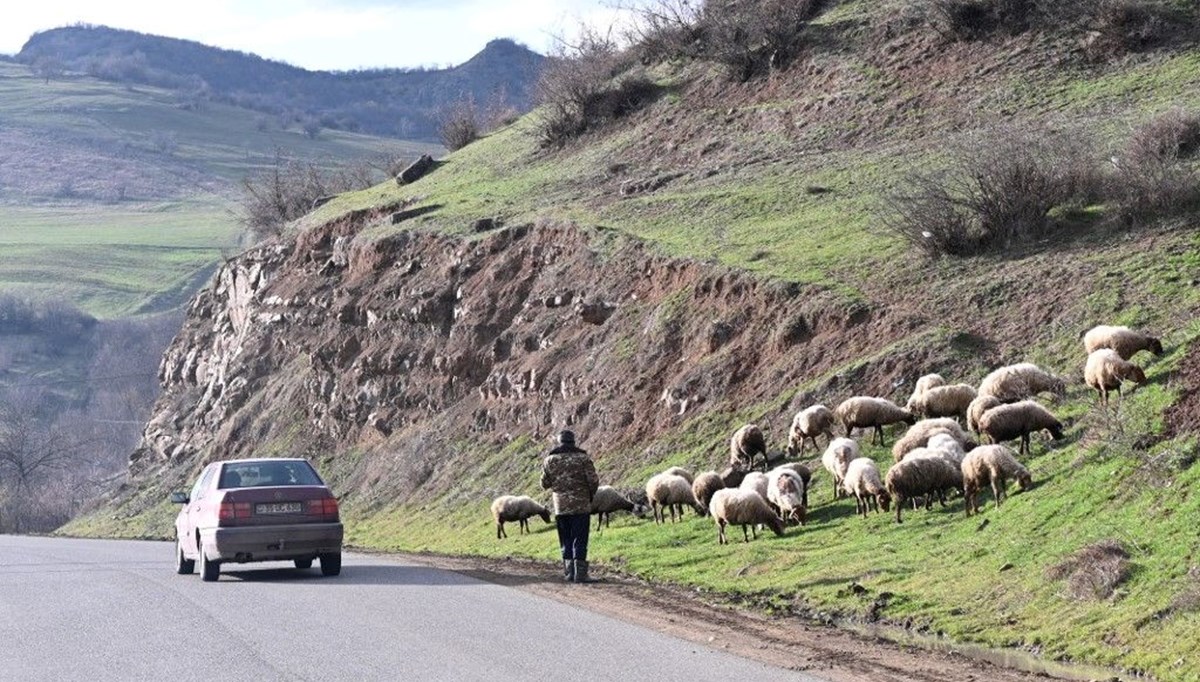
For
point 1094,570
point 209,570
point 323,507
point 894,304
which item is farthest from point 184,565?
point 894,304

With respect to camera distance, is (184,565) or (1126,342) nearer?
(1126,342)

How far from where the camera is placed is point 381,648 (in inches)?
534

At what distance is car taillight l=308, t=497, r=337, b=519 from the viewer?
20.4 metres

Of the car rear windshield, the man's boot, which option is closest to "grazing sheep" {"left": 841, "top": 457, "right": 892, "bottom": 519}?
the man's boot

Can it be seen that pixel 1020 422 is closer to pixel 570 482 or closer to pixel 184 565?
pixel 570 482

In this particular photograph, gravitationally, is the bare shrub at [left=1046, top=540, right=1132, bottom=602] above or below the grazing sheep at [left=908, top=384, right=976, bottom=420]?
below

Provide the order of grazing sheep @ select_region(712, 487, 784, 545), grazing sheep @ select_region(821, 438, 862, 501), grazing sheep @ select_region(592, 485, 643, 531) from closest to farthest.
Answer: grazing sheep @ select_region(712, 487, 784, 545) → grazing sheep @ select_region(821, 438, 862, 501) → grazing sheep @ select_region(592, 485, 643, 531)

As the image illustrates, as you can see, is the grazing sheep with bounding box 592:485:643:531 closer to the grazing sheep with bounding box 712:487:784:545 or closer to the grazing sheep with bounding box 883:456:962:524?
the grazing sheep with bounding box 712:487:784:545

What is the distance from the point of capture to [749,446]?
26.5 meters

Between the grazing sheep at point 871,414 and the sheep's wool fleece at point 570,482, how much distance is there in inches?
231

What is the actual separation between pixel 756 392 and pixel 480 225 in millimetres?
17984

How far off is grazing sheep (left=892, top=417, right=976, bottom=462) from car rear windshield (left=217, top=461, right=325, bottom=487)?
8163 mm

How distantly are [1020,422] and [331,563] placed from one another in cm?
946

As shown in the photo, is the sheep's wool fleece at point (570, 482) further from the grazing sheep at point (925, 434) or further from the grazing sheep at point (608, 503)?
the grazing sheep at point (608, 503)
